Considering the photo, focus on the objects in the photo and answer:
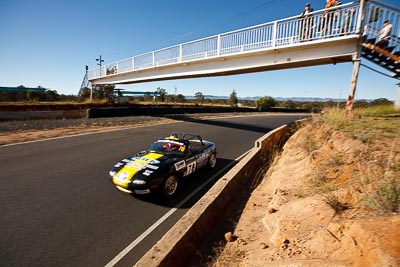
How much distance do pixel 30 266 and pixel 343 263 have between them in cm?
396

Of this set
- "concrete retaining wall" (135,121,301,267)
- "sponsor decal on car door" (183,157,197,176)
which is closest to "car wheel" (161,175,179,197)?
"sponsor decal on car door" (183,157,197,176)

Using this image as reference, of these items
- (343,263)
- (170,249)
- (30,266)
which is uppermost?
(343,263)

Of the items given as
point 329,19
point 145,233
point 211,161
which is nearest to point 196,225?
point 145,233

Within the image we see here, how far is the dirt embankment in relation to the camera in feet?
6.98

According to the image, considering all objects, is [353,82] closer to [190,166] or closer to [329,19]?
[329,19]

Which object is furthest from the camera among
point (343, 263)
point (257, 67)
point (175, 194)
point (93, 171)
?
point (257, 67)

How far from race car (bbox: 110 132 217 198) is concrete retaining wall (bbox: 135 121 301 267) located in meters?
1.23

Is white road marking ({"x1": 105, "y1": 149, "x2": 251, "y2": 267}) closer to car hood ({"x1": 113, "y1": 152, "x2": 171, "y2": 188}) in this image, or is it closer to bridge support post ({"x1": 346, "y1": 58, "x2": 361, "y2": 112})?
car hood ({"x1": 113, "y1": 152, "x2": 171, "y2": 188})

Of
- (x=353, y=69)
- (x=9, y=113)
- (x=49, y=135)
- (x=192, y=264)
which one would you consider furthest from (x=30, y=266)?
(x=9, y=113)

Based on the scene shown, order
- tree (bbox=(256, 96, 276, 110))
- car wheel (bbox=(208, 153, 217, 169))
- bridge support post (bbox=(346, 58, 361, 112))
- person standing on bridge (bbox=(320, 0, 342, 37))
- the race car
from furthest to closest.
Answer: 1. tree (bbox=(256, 96, 276, 110))
2. bridge support post (bbox=(346, 58, 361, 112))
3. person standing on bridge (bbox=(320, 0, 342, 37))
4. car wheel (bbox=(208, 153, 217, 169))
5. the race car

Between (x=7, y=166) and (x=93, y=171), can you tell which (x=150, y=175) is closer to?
(x=93, y=171)

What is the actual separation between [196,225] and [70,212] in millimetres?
2777

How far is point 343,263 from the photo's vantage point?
6.80 feet

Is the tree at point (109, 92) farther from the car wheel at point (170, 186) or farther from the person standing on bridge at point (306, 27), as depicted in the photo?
the car wheel at point (170, 186)
